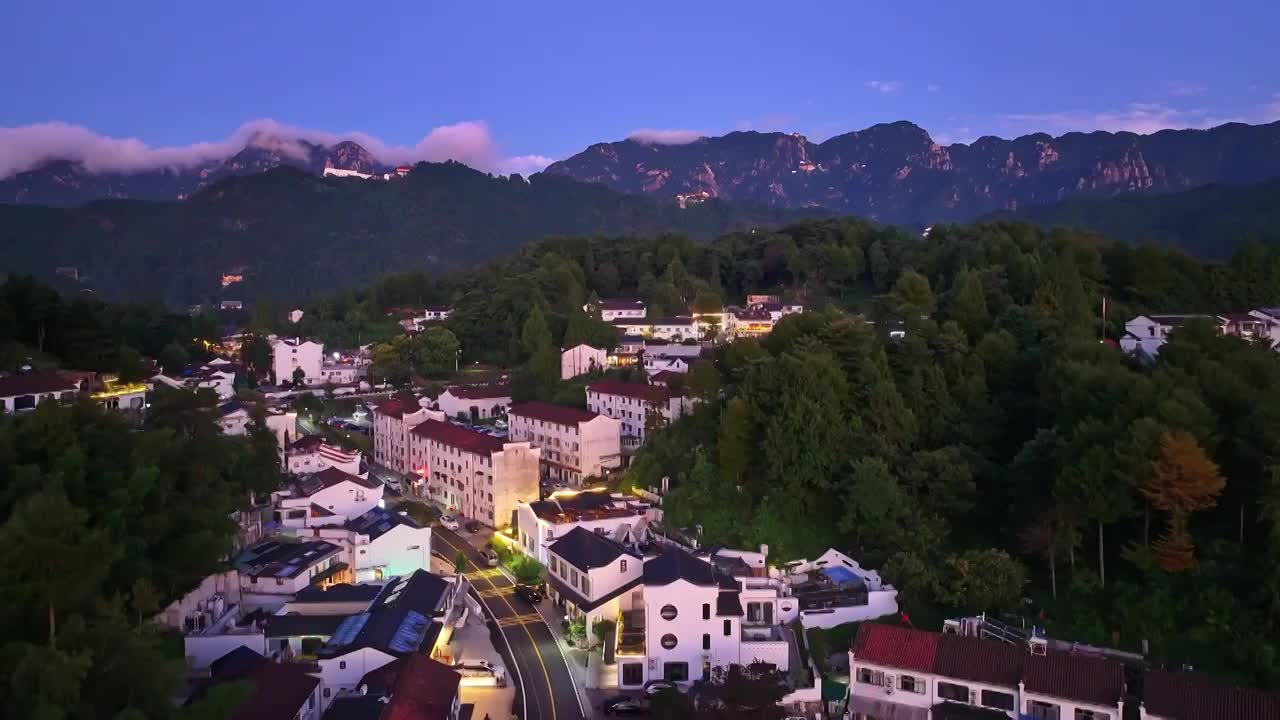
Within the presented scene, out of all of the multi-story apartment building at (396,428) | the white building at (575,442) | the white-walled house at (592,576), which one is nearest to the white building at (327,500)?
the multi-story apartment building at (396,428)

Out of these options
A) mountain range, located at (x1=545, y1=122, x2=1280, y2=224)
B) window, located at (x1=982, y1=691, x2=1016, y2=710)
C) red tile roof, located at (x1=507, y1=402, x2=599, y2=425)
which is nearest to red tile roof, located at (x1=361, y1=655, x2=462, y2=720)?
window, located at (x1=982, y1=691, x2=1016, y2=710)

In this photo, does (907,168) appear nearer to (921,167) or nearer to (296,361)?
(921,167)

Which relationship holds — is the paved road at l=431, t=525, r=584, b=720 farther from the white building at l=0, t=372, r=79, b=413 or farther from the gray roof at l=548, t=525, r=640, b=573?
the white building at l=0, t=372, r=79, b=413

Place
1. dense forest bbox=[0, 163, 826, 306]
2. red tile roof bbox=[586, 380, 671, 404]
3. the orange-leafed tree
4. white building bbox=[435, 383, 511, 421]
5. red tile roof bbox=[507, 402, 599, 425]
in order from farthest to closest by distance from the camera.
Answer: dense forest bbox=[0, 163, 826, 306] → white building bbox=[435, 383, 511, 421] → red tile roof bbox=[586, 380, 671, 404] → red tile roof bbox=[507, 402, 599, 425] → the orange-leafed tree

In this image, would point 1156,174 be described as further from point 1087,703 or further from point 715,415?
point 1087,703

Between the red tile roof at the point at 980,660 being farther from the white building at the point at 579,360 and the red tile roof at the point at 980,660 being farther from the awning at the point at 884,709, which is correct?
the white building at the point at 579,360
